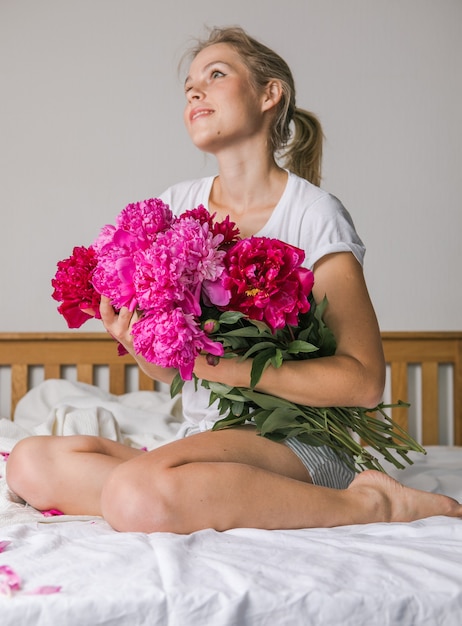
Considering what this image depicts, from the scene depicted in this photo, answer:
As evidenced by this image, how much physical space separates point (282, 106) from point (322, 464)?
63 centimetres

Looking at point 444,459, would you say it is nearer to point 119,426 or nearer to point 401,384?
point 401,384

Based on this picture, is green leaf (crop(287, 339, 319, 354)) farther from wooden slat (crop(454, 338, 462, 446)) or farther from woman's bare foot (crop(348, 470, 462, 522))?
wooden slat (crop(454, 338, 462, 446))

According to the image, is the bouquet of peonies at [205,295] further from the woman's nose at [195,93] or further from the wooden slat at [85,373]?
the wooden slat at [85,373]

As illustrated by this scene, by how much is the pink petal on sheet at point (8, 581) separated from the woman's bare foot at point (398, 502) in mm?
479

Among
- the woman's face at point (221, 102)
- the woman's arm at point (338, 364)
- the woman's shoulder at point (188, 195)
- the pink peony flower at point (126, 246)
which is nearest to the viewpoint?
the pink peony flower at point (126, 246)

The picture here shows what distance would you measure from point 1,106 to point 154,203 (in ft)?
4.92

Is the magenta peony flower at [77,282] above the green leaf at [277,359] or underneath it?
above

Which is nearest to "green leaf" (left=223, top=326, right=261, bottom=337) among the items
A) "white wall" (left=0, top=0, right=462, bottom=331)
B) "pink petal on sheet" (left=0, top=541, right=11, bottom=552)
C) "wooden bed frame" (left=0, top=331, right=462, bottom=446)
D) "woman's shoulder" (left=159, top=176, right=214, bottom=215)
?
"pink petal on sheet" (left=0, top=541, right=11, bottom=552)

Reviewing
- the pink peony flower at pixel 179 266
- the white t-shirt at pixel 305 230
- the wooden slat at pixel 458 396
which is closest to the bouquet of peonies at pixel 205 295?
the pink peony flower at pixel 179 266

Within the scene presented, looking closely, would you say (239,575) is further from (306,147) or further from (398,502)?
(306,147)

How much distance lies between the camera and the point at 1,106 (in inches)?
93.0

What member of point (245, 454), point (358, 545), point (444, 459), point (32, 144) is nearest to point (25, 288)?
point (32, 144)

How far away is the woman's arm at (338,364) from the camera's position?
3.59ft

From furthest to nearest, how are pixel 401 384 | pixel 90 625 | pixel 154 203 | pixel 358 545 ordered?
pixel 401 384, pixel 154 203, pixel 358 545, pixel 90 625
